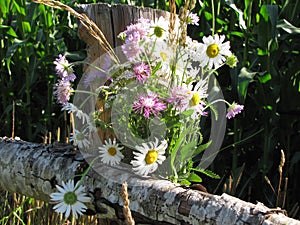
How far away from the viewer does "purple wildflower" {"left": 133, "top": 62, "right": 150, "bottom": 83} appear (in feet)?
5.97

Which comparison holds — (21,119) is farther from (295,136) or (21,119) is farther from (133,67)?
(133,67)

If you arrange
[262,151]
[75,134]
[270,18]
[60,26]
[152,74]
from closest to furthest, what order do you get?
[152,74], [75,134], [270,18], [262,151], [60,26]

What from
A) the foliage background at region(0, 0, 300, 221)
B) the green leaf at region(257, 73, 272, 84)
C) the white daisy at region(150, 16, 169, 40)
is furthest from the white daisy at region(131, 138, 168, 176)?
the green leaf at region(257, 73, 272, 84)

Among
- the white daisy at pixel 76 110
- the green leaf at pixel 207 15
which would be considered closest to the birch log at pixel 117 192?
the white daisy at pixel 76 110

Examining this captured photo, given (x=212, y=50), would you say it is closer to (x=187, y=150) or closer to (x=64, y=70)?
(x=187, y=150)

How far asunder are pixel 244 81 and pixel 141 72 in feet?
3.69

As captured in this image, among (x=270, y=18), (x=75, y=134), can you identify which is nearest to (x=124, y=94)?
(x=75, y=134)

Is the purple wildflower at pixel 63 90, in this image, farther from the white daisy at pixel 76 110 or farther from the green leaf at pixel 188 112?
the green leaf at pixel 188 112

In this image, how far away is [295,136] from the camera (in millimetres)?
3373

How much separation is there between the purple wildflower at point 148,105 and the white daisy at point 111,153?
0.50ft

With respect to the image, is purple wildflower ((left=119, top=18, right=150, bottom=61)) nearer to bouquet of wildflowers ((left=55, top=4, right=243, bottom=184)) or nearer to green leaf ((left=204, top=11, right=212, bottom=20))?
bouquet of wildflowers ((left=55, top=4, right=243, bottom=184))

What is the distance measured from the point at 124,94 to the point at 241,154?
167 cm

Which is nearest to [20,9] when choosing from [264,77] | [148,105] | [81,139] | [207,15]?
[207,15]

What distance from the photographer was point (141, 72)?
5.98 ft
